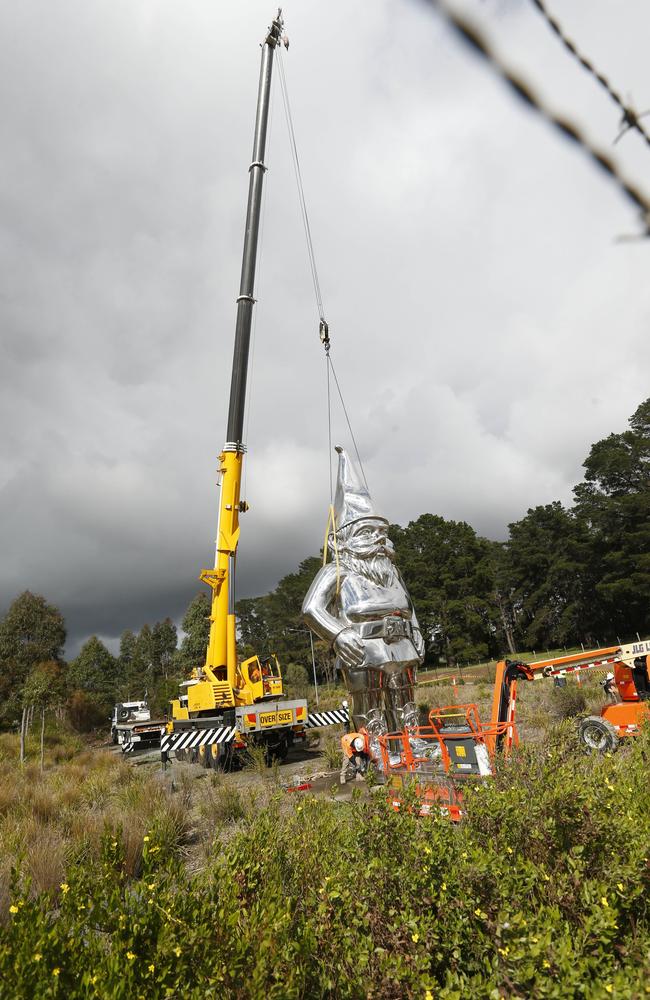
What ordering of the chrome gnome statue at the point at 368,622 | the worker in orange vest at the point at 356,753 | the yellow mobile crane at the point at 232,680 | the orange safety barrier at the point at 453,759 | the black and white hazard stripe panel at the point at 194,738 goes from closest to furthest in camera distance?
the orange safety barrier at the point at 453,759 → the worker in orange vest at the point at 356,753 → the chrome gnome statue at the point at 368,622 → the black and white hazard stripe panel at the point at 194,738 → the yellow mobile crane at the point at 232,680

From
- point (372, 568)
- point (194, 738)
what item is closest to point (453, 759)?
point (372, 568)

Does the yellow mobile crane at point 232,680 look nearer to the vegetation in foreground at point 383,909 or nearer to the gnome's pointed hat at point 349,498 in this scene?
the gnome's pointed hat at point 349,498

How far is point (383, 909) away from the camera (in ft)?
8.43

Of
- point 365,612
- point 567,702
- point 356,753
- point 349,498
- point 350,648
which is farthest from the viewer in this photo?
point 567,702

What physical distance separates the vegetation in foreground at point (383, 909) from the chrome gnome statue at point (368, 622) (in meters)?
4.58

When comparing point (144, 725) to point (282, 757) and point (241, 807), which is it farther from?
point (241, 807)

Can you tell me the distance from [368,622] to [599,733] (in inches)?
157

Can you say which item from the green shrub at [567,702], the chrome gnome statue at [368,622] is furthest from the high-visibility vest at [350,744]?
the green shrub at [567,702]

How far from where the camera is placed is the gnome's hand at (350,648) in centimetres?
825

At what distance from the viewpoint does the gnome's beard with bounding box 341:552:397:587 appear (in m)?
9.00

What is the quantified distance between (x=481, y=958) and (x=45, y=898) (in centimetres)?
186

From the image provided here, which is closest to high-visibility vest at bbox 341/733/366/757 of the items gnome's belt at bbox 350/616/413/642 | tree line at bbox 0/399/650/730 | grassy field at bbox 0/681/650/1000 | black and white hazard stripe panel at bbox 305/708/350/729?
gnome's belt at bbox 350/616/413/642

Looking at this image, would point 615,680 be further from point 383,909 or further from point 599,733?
point 383,909

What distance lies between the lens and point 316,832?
11.0 feet
